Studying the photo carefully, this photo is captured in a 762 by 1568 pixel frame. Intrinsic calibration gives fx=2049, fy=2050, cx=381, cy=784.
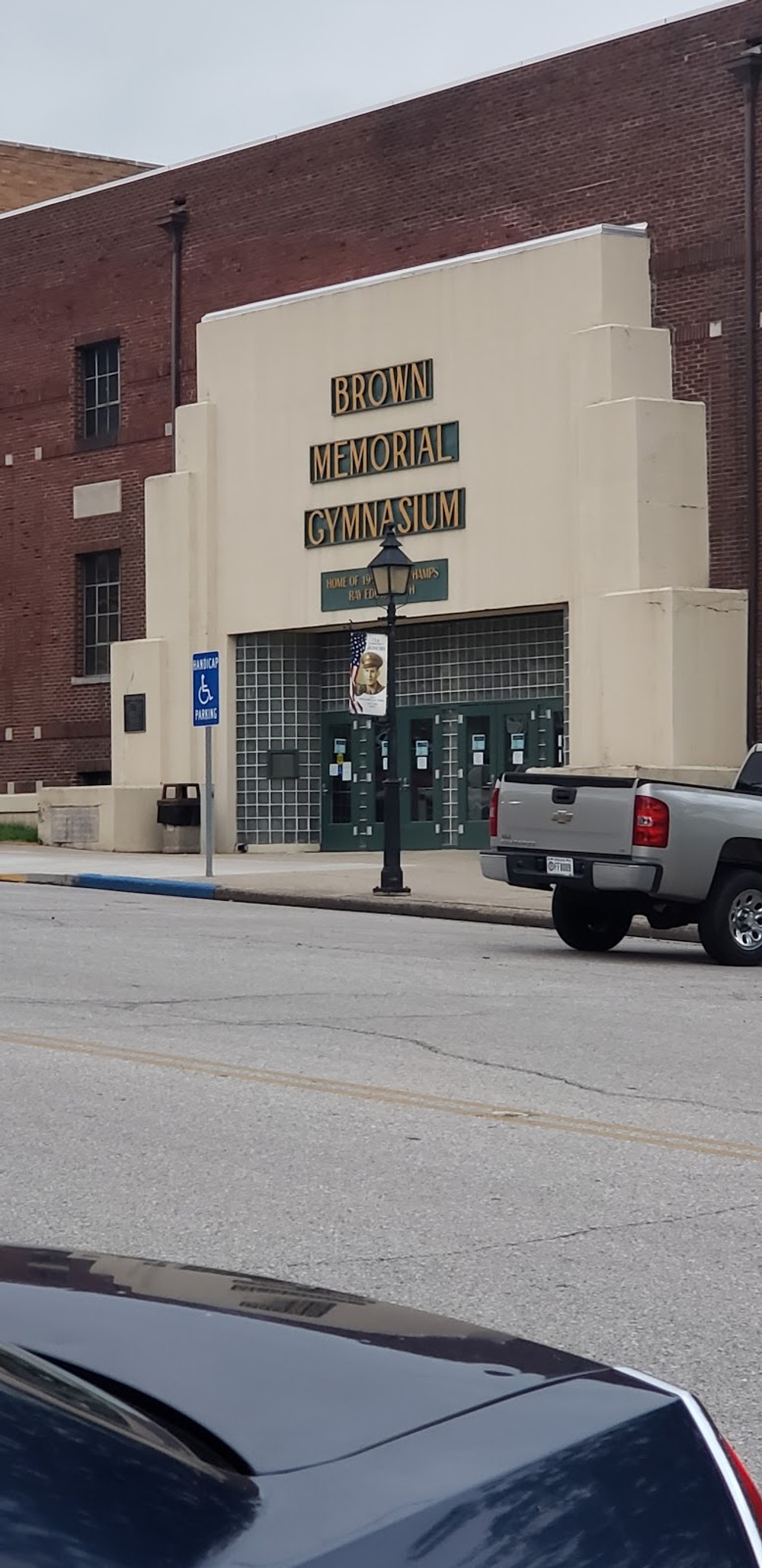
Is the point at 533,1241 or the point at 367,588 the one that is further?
the point at 367,588

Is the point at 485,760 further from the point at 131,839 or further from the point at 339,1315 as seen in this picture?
the point at 339,1315

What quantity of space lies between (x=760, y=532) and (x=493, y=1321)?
23.4 m

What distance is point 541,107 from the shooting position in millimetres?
30406

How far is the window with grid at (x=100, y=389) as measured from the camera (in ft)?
121

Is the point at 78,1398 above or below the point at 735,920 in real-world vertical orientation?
above

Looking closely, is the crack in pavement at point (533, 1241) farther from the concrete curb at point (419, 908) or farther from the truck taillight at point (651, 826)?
the concrete curb at point (419, 908)

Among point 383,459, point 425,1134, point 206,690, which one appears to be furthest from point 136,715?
point 425,1134

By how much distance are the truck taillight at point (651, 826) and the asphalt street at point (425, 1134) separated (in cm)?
99

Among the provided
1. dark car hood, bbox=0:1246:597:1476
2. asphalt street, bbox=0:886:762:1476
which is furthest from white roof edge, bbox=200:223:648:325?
dark car hood, bbox=0:1246:597:1476

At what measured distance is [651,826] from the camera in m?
16.1

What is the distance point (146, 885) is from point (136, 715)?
9.11 metres

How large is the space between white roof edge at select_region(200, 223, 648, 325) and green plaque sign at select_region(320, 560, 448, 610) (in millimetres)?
4406

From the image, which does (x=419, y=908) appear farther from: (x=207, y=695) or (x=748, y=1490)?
(x=748, y=1490)

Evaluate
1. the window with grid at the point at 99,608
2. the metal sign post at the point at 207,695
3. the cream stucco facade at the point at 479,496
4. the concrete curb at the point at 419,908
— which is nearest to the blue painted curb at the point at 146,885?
the concrete curb at the point at 419,908
